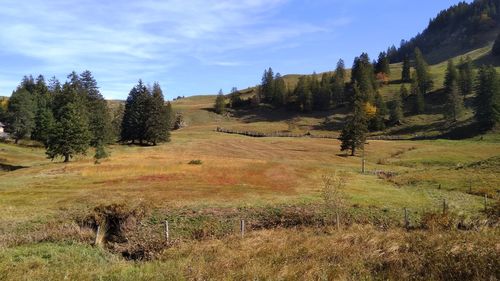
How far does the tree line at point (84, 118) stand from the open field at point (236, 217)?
46.2ft

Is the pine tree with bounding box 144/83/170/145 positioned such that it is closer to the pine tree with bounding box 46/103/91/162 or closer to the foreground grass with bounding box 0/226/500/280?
the pine tree with bounding box 46/103/91/162

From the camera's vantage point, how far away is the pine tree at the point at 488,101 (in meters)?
121

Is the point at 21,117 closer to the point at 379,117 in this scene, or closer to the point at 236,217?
the point at 236,217

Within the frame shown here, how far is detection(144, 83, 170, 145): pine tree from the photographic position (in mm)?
110250

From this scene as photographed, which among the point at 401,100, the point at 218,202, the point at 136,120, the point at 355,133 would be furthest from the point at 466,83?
the point at 218,202

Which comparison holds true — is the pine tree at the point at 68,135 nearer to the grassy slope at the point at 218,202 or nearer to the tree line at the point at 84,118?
the tree line at the point at 84,118

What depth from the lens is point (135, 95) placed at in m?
119

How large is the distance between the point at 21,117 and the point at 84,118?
166 ft

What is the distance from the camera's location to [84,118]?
81.3 meters

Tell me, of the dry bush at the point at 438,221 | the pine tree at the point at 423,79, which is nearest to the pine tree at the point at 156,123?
the dry bush at the point at 438,221

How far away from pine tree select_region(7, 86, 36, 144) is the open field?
37304 millimetres

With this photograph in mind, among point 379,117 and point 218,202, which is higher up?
point 379,117

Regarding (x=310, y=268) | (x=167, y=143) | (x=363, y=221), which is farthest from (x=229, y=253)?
(x=167, y=143)

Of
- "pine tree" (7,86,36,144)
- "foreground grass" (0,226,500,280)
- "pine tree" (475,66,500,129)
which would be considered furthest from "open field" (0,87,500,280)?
"pine tree" (475,66,500,129)
